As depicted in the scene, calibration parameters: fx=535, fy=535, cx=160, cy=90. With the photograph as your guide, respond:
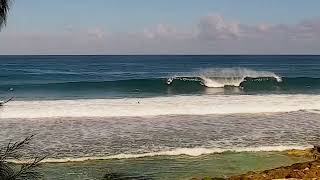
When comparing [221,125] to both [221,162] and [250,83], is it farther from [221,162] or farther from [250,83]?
[250,83]

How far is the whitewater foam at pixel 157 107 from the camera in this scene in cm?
2503

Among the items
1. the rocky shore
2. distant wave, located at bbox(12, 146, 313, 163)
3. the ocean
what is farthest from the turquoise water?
the rocky shore

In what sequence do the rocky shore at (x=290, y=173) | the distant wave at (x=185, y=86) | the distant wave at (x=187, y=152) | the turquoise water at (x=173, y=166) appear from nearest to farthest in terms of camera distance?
the rocky shore at (x=290, y=173)
the turquoise water at (x=173, y=166)
the distant wave at (x=187, y=152)
the distant wave at (x=185, y=86)

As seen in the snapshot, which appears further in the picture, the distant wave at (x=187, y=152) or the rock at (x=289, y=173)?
the distant wave at (x=187, y=152)

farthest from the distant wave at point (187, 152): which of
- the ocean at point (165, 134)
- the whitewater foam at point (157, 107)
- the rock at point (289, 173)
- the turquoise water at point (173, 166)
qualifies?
the whitewater foam at point (157, 107)

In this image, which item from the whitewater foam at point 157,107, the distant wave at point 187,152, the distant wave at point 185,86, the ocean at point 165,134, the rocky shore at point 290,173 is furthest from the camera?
the distant wave at point 185,86

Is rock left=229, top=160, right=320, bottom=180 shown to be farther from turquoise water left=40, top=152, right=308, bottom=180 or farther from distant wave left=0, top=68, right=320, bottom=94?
distant wave left=0, top=68, right=320, bottom=94

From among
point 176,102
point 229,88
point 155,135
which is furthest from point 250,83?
point 155,135

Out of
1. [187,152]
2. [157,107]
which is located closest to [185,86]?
[157,107]

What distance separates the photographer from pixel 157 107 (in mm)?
27203

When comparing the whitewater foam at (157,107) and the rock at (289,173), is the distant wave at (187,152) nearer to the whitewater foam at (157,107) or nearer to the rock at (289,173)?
the rock at (289,173)

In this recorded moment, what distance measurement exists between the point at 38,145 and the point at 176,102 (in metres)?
13.3

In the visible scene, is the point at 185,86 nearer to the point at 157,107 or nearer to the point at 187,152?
the point at 157,107

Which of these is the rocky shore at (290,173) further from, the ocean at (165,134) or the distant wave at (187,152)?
the distant wave at (187,152)
